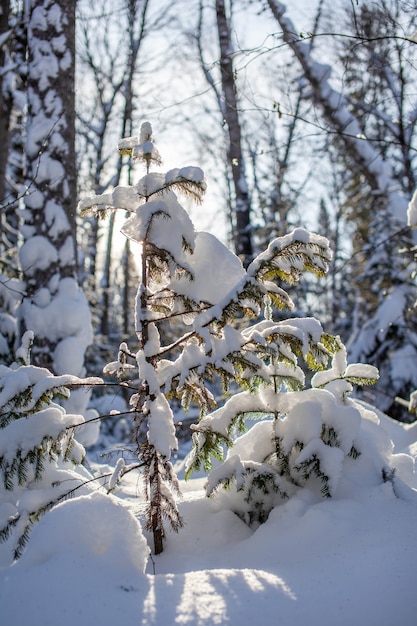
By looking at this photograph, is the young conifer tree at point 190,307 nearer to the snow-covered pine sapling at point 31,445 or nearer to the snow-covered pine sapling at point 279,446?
the snow-covered pine sapling at point 279,446

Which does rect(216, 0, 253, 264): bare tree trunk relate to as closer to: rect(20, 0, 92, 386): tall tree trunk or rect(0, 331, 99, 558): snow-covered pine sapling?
rect(20, 0, 92, 386): tall tree trunk

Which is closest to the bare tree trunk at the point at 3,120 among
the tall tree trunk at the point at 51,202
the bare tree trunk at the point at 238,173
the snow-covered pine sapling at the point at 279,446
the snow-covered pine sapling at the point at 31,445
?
the tall tree trunk at the point at 51,202

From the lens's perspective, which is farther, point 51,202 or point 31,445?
point 51,202

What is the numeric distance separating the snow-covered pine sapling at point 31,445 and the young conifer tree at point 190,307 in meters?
0.38

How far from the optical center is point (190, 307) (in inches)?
122

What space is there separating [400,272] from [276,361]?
882 centimetres

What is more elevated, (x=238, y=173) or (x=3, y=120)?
(x=3, y=120)

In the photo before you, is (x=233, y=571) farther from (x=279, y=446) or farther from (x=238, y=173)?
(x=238, y=173)

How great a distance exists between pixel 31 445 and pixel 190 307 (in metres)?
1.18

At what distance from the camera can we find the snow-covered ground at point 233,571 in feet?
6.54

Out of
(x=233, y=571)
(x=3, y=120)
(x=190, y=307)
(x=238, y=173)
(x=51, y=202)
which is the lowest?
(x=233, y=571)

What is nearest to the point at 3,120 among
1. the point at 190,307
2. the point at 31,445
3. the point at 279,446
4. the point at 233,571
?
the point at 190,307

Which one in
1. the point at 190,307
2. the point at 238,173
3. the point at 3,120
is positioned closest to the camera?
the point at 190,307

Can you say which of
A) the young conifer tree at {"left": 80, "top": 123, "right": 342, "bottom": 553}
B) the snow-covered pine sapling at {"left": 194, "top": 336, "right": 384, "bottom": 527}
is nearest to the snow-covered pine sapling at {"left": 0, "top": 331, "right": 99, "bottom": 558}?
the young conifer tree at {"left": 80, "top": 123, "right": 342, "bottom": 553}
